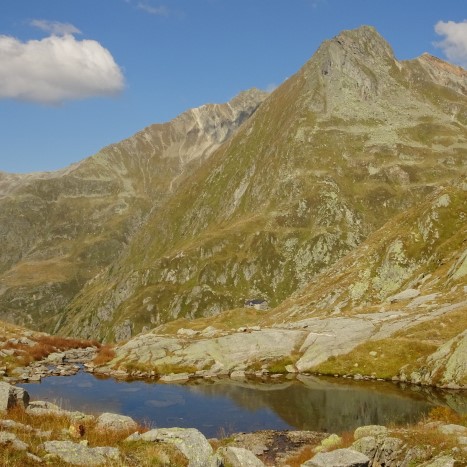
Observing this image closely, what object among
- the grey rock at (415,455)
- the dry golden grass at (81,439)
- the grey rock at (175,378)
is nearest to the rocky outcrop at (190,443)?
the dry golden grass at (81,439)

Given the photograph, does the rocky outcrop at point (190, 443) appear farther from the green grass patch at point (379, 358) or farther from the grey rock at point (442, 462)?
the green grass patch at point (379, 358)

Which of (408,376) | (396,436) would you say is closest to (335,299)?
(408,376)

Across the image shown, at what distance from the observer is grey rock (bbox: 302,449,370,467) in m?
26.1

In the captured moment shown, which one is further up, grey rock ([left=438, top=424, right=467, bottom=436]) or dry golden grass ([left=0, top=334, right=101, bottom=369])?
grey rock ([left=438, top=424, right=467, bottom=436])

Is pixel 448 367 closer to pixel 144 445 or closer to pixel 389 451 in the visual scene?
pixel 389 451

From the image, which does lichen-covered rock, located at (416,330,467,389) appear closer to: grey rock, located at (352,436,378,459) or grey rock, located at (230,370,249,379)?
grey rock, located at (230,370,249,379)

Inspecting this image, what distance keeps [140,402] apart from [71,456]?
46.0 meters

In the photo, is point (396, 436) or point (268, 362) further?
point (268, 362)

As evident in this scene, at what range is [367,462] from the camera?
27203 millimetres

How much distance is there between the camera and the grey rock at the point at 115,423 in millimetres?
28084

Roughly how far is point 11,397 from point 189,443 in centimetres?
1131

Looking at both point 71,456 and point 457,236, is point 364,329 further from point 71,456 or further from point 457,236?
point 71,456

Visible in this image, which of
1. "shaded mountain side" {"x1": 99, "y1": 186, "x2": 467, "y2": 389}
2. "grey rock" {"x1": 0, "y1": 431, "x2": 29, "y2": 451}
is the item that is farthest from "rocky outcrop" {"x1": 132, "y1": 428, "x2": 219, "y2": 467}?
"shaded mountain side" {"x1": 99, "y1": 186, "x2": 467, "y2": 389}

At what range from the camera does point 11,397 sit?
90.5ft
